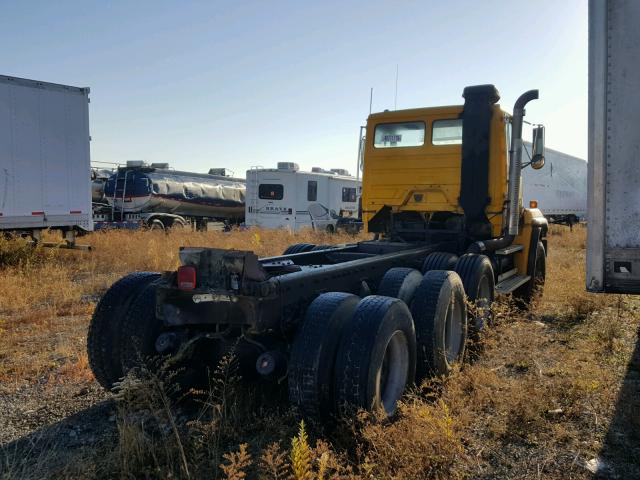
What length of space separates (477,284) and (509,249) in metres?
2.11

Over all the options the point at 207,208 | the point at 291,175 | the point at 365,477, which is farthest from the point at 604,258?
the point at 207,208

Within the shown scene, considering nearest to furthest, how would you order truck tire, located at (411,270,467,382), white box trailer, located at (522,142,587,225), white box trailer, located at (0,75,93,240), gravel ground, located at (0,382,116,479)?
gravel ground, located at (0,382,116,479), truck tire, located at (411,270,467,382), white box trailer, located at (0,75,93,240), white box trailer, located at (522,142,587,225)

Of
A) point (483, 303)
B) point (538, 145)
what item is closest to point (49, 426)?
point (483, 303)

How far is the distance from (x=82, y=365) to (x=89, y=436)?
4.78 feet

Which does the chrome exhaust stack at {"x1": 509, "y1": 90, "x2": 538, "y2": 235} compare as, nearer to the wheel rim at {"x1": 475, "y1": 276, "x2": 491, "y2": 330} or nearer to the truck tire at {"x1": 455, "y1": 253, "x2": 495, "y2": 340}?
the truck tire at {"x1": 455, "y1": 253, "x2": 495, "y2": 340}

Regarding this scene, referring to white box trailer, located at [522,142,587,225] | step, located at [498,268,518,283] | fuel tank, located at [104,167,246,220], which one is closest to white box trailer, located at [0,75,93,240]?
fuel tank, located at [104,167,246,220]

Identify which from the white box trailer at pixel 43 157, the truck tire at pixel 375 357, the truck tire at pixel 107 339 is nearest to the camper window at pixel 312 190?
the white box trailer at pixel 43 157

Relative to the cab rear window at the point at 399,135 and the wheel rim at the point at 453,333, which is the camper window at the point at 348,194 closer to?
the cab rear window at the point at 399,135

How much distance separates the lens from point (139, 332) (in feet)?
13.3

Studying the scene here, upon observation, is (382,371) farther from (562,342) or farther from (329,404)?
(562,342)

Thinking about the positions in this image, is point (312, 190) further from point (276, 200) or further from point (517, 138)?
point (517, 138)

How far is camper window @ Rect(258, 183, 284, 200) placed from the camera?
21.7 meters

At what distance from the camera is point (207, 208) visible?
81.4ft

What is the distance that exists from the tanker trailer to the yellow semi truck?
568 inches
